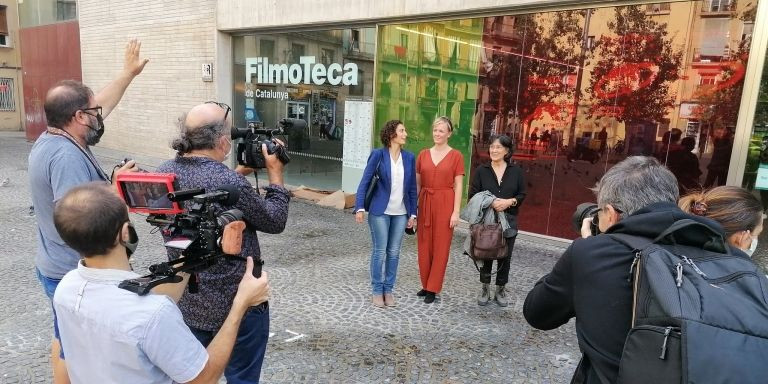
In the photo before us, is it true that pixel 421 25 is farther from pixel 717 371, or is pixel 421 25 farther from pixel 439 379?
pixel 717 371

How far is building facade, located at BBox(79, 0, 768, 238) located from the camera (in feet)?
19.2

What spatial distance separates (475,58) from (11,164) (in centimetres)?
1230

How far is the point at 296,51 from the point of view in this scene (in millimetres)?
9898

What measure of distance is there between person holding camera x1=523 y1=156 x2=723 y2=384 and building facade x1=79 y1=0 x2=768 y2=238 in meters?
1.63

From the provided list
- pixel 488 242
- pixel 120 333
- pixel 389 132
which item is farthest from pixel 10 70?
pixel 120 333

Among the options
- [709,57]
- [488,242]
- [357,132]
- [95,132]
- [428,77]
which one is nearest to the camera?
[95,132]

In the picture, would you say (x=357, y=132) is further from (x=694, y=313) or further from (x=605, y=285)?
(x=694, y=313)

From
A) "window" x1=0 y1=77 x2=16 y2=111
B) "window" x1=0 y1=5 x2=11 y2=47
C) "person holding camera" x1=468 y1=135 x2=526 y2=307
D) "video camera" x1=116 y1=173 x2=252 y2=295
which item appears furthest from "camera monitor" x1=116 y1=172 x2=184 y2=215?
"window" x1=0 y1=77 x2=16 y2=111

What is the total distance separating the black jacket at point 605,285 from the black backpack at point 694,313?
5 cm

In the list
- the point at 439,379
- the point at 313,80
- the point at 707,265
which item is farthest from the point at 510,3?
the point at 707,265

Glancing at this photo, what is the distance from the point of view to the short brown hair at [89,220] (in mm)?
1459

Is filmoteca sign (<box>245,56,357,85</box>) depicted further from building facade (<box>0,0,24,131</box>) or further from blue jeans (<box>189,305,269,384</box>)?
building facade (<box>0,0,24,131</box>)

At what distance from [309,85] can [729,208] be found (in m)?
8.77

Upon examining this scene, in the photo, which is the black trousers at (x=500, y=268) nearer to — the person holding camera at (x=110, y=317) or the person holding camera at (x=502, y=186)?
the person holding camera at (x=502, y=186)
